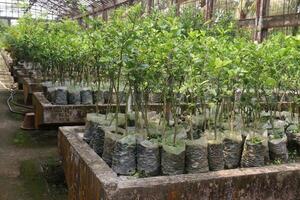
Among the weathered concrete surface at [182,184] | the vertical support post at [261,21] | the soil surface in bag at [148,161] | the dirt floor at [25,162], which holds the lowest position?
the dirt floor at [25,162]

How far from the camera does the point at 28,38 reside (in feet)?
32.4

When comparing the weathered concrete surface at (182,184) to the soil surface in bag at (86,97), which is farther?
the soil surface in bag at (86,97)

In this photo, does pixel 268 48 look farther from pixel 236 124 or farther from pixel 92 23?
pixel 92 23

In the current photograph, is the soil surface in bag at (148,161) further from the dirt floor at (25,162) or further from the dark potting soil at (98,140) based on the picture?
the dirt floor at (25,162)

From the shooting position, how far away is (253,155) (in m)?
3.46

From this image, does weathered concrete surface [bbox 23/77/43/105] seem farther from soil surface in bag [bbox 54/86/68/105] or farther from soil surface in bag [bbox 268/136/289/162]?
soil surface in bag [bbox 268/136/289/162]

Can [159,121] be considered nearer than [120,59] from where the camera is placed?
No

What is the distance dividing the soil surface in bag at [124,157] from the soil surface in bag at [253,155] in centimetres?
98

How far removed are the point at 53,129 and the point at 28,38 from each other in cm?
396

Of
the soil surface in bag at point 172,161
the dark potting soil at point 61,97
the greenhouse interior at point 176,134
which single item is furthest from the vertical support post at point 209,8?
the soil surface in bag at point 172,161

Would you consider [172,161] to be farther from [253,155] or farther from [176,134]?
[253,155]

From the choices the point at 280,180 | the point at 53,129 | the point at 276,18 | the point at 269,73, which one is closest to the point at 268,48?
the point at 269,73

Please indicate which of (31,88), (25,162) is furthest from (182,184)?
(31,88)

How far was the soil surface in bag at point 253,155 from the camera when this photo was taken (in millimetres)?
3455
